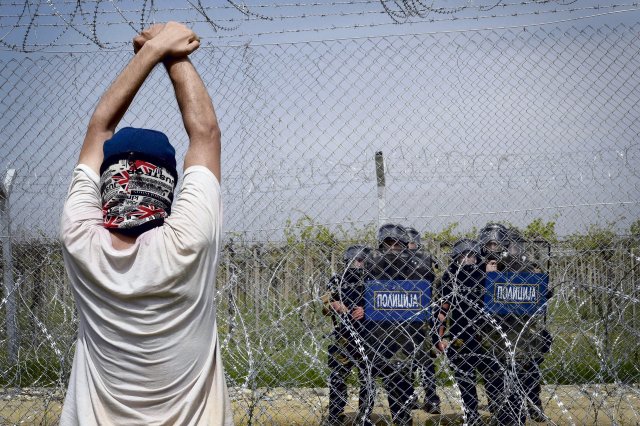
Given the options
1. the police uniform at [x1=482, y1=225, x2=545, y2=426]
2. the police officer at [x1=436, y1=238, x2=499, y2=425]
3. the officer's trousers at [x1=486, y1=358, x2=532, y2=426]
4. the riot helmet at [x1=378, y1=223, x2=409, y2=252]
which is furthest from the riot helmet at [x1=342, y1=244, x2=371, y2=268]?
the officer's trousers at [x1=486, y1=358, x2=532, y2=426]

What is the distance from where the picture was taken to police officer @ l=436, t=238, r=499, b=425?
17.0 ft

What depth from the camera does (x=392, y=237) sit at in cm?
487

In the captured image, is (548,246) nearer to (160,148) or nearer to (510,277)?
(510,277)

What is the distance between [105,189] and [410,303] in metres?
3.39

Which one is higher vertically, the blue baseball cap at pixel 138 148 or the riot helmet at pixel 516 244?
the blue baseball cap at pixel 138 148

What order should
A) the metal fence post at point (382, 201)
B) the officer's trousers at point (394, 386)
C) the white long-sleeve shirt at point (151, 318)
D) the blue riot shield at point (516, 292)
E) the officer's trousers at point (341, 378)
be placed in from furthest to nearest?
the officer's trousers at point (341, 378)
the officer's trousers at point (394, 386)
the blue riot shield at point (516, 292)
the metal fence post at point (382, 201)
the white long-sleeve shirt at point (151, 318)

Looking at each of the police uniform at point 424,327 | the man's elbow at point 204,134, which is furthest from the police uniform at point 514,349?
the man's elbow at point 204,134

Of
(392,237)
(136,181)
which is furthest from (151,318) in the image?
(392,237)

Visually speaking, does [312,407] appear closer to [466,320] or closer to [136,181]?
[466,320]

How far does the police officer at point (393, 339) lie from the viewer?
16.3ft

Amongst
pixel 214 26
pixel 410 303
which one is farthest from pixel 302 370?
pixel 214 26

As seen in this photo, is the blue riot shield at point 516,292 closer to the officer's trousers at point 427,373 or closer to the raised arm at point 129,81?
the officer's trousers at point 427,373

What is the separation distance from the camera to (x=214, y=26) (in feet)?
15.0

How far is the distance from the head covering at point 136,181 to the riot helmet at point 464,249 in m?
3.55
